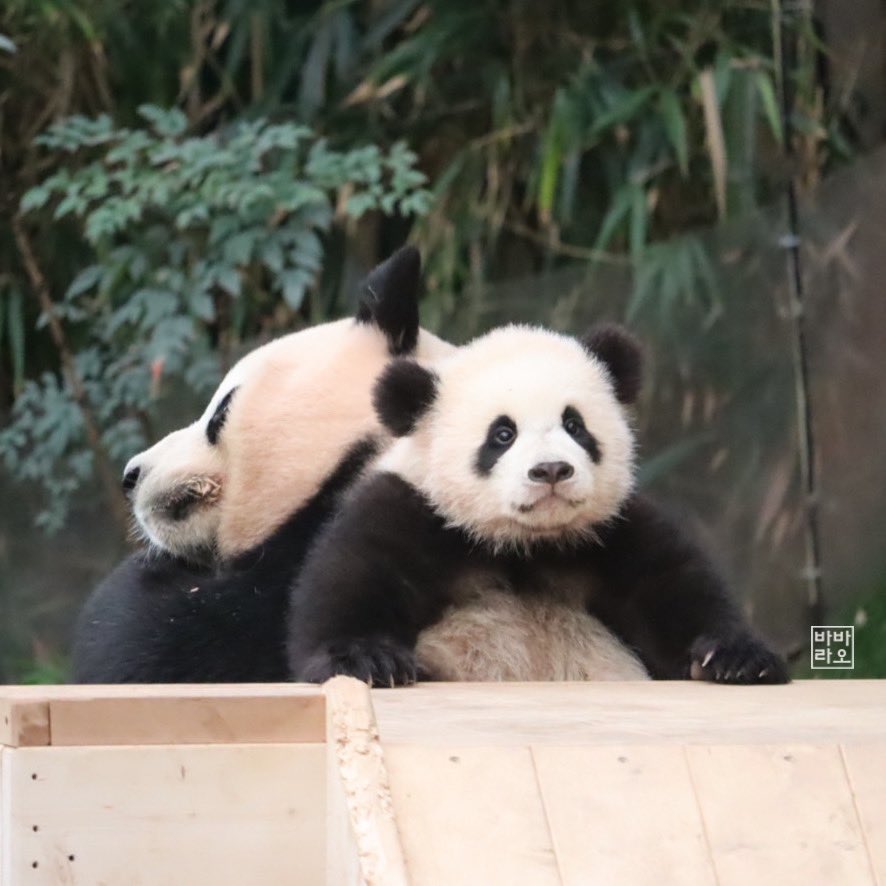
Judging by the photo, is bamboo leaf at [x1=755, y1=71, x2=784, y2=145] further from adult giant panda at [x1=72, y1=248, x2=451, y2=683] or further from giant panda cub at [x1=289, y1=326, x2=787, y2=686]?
Answer: giant panda cub at [x1=289, y1=326, x2=787, y2=686]

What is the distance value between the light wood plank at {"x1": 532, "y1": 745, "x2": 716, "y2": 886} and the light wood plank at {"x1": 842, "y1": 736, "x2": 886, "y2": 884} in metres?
0.15

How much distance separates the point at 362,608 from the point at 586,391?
18.9 inches

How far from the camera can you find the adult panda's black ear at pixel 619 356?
2521mm

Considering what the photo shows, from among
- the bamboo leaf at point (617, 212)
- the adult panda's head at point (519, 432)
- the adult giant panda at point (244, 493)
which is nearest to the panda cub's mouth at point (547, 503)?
the adult panda's head at point (519, 432)

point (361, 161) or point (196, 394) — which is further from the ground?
point (361, 161)

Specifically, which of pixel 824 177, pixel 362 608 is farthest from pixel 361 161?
pixel 362 608

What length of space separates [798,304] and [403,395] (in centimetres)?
241

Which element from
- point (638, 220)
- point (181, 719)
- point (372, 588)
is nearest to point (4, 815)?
point (181, 719)

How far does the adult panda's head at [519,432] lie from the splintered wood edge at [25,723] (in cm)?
79

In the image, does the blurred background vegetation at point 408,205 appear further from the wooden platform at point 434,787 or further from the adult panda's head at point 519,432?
the wooden platform at point 434,787

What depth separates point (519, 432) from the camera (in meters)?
2.34

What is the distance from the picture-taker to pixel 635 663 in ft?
7.93

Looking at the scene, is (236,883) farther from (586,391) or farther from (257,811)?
(586,391)

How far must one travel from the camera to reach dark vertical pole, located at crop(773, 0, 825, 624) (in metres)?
4.43
